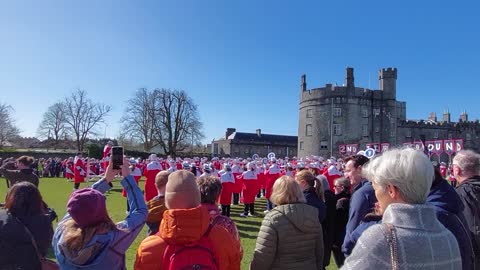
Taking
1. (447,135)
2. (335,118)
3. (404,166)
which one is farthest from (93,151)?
(447,135)

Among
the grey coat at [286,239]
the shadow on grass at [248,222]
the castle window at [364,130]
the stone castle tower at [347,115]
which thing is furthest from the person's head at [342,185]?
the castle window at [364,130]

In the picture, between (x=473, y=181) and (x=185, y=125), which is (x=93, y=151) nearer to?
(x=185, y=125)

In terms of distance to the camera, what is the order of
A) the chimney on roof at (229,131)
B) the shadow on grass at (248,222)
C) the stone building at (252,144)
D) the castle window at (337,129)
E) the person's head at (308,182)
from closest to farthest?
the person's head at (308,182) → the shadow on grass at (248,222) → the castle window at (337,129) → the stone building at (252,144) → the chimney on roof at (229,131)

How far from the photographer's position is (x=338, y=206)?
5.61m

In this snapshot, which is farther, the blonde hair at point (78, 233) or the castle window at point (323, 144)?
the castle window at point (323, 144)

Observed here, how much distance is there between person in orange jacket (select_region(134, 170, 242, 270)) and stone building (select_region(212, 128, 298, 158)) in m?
75.3

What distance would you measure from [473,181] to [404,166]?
2764mm

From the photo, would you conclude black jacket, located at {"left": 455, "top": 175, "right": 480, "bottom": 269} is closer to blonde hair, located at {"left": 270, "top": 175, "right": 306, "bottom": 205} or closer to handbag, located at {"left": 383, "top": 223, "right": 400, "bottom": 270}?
blonde hair, located at {"left": 270, "top": 175, "right": 306, "bottom": 205}

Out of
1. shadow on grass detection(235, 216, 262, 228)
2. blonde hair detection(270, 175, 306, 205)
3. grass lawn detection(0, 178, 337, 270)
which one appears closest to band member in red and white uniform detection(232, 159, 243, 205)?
grass lawn detection(0, 178, 337, 270)

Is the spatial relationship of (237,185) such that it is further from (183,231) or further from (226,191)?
(183,231)

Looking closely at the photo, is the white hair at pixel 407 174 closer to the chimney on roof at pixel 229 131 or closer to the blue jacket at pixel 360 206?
the blue jacket at pixel 360 206

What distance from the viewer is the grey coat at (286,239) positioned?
377 cm

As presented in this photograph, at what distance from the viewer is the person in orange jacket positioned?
8.45 feet

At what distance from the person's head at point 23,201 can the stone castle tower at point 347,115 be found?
5224 cm
